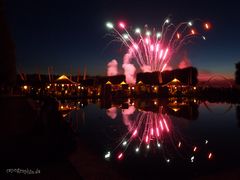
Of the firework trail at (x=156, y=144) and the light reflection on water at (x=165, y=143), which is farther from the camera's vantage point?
the firework trail at (x=156, y=144)

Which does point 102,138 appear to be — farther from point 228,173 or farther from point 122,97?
point 122,97

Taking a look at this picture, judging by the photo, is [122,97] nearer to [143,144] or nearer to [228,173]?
[143,144]

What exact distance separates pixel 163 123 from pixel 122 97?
2261cm

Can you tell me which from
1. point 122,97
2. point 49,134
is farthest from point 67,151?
point 122,97

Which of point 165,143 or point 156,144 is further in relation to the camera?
point 165,143

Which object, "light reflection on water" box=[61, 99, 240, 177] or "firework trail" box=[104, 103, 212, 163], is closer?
"light reflection on water" box=[61, 99, 240, 177]

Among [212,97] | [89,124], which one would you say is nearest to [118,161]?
[89,124]

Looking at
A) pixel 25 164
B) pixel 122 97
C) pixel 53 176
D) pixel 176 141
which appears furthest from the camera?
pixel 122 97

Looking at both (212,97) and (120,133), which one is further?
(212,97)

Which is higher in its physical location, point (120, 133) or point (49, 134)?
point (49, 134)

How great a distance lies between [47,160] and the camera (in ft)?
16.6

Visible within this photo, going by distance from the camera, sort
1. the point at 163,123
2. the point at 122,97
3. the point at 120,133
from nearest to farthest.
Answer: the point at 120,133 < the point at 163,123 < the point at 122,97

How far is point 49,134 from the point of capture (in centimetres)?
577

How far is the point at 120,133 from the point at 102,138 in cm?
99
